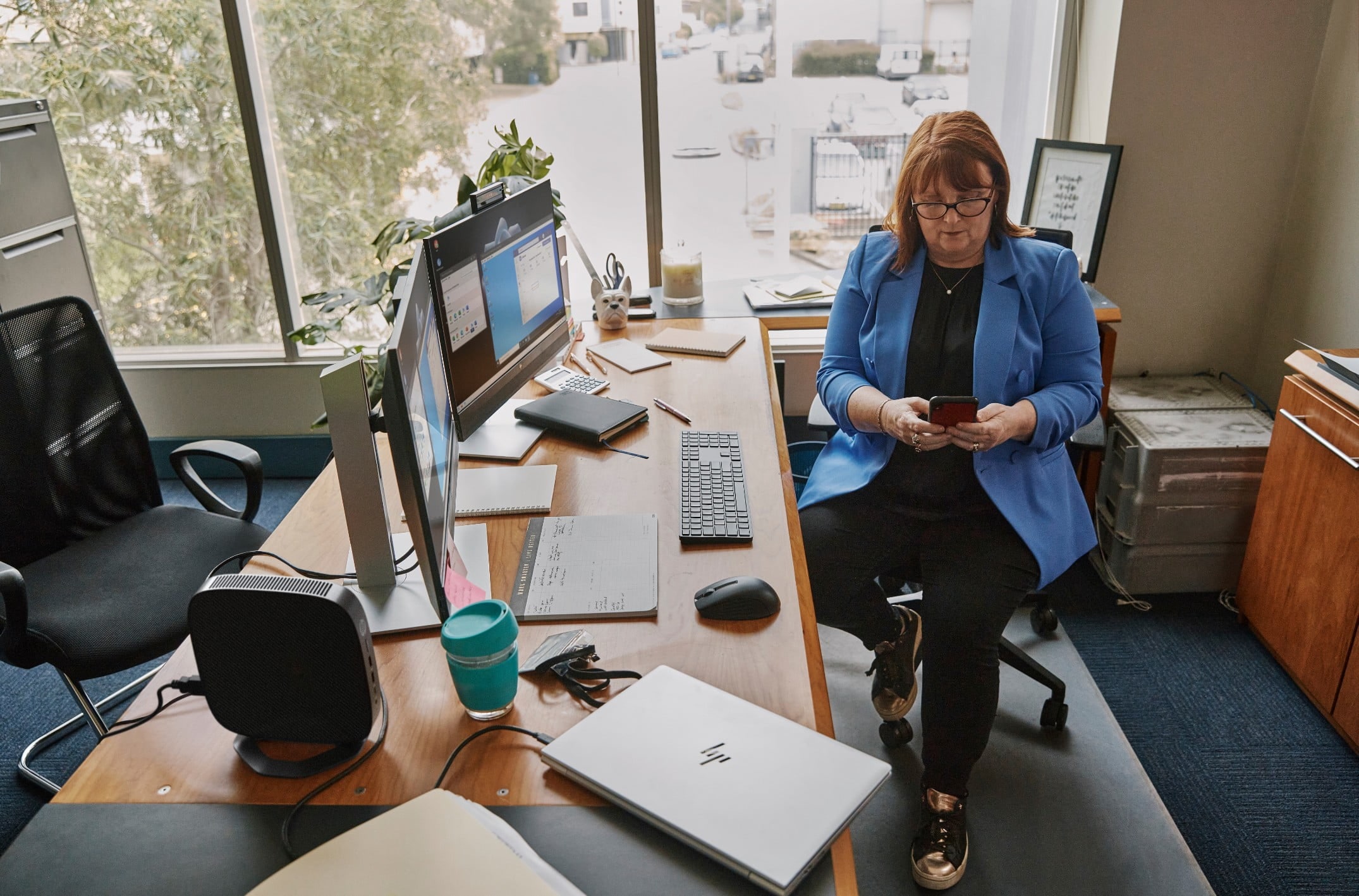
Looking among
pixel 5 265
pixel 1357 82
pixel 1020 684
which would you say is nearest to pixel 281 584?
pixel 1020 684

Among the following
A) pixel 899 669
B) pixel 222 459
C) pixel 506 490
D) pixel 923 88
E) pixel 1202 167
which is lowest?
pixel 899 669

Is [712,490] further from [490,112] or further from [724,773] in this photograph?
[490,112]

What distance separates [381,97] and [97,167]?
1007mm

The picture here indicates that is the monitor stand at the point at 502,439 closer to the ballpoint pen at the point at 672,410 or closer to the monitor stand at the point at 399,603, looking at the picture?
the ballpoint pen at the point at 672,410

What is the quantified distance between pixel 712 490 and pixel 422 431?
59 centimetres

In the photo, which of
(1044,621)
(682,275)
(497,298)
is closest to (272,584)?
(497,298)

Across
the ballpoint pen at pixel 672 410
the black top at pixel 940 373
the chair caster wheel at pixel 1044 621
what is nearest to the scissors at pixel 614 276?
the ballpoint pen at pixel 672 410

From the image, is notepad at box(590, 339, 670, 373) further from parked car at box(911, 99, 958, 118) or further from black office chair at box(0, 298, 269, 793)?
parked car at box(911, 99, 958, 118)

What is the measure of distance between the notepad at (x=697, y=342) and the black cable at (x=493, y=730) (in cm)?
140

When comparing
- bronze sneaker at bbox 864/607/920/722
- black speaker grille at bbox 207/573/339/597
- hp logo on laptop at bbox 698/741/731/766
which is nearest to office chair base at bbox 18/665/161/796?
black speaker grille at bbox 207/573/339/597

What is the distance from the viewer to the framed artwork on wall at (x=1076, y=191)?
2770 millimetres

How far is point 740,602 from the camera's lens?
1.34 m

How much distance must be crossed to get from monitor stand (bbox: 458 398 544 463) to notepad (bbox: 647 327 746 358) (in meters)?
0.51

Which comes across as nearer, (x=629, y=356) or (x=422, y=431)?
(x=422, y=431)
